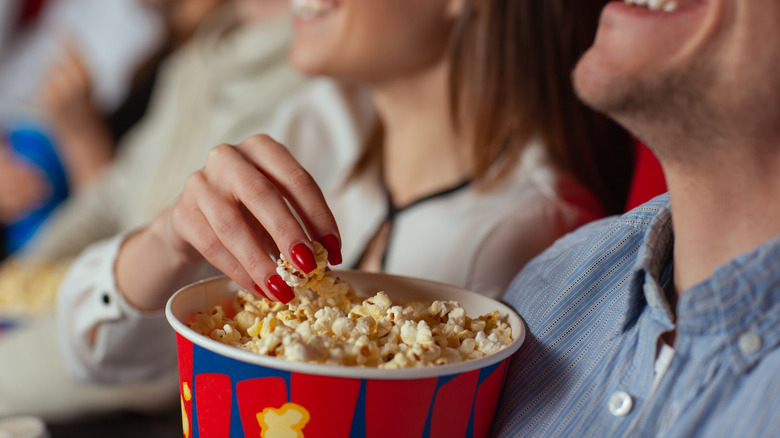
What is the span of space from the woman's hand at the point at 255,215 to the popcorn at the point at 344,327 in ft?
0.06

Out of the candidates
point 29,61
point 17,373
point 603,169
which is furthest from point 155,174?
point 29,61

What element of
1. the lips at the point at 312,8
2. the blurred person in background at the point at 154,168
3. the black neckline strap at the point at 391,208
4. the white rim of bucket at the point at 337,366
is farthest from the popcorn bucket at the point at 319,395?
the blurred person in background at the point at 154,168

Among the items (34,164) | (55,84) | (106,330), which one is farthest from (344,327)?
(55,84)

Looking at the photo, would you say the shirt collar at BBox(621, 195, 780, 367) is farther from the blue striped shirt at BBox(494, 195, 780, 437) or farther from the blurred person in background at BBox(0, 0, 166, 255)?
the blurred person in background at BBox(0, 0, 166, 255)

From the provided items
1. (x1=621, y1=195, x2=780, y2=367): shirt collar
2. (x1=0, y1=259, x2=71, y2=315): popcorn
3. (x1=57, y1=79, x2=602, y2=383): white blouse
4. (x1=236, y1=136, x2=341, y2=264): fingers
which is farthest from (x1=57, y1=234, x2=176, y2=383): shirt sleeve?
(x1=621, y1=195, x2=780, y2=367): shirt collar

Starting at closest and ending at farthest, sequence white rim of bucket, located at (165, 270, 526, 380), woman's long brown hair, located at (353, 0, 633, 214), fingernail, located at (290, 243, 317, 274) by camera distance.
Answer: white rim of bucket, located at (165, 270, 526, 380), fingernail, located at (290, 243, 317, 274), woman's long brown hair, located at (353, 0, 633, 214)

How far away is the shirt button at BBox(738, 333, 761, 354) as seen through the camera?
497mm

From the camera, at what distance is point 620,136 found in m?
1.14

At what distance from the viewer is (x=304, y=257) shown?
0.60 meters

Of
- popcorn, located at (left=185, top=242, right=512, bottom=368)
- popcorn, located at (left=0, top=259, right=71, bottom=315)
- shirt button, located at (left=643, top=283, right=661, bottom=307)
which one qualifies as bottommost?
popcorn, located at (left=0, top=259, right=71, bottom=315)

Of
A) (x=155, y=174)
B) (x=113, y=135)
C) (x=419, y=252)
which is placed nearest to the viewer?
(x=419, y=252)

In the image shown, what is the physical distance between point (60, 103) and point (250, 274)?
69.0 inches

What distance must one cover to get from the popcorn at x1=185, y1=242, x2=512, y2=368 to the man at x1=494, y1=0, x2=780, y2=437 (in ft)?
0.27

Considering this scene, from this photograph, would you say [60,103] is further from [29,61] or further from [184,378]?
[184,378]
